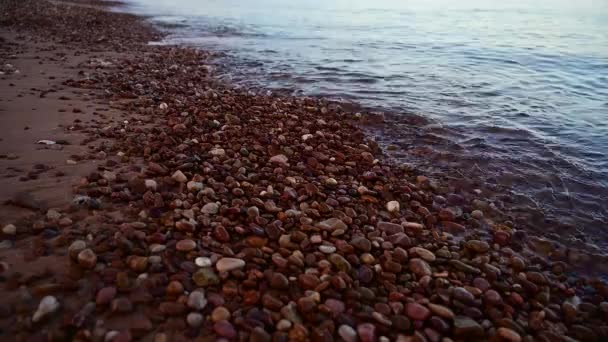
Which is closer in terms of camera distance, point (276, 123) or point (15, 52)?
point (276, 123)

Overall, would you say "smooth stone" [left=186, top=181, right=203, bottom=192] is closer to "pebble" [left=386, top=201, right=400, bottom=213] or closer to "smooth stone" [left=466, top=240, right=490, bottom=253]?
"pebble" [left=386, top=201, right=400, bottom=213]

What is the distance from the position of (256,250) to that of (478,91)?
8.32 metres

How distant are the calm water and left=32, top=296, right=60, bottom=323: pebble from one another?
4.52 meters

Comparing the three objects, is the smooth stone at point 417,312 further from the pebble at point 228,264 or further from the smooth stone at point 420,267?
the pebble at point 228,264

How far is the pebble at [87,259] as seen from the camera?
2625 millimetres

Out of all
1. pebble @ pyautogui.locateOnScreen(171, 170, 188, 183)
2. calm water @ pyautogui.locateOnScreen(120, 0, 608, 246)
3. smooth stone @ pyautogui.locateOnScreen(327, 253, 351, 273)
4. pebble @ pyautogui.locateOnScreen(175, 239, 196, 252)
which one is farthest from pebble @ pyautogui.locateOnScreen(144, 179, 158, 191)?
calm water @ pyautogui.locateOnScreen(120, 0, 608, 246)

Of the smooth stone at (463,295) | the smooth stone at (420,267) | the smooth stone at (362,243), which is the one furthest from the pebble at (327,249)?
the smooth stone at (463,295)

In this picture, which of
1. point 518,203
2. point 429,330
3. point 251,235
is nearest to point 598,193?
point 518,203

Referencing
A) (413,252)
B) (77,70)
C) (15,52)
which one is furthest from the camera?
(15,52)

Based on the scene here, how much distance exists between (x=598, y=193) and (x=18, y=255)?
20.6ft

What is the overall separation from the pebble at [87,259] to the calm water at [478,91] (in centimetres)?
422

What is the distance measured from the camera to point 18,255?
8.84 feet

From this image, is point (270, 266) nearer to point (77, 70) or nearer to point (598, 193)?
point (598, 193)

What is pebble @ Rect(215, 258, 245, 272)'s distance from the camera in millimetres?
2785
